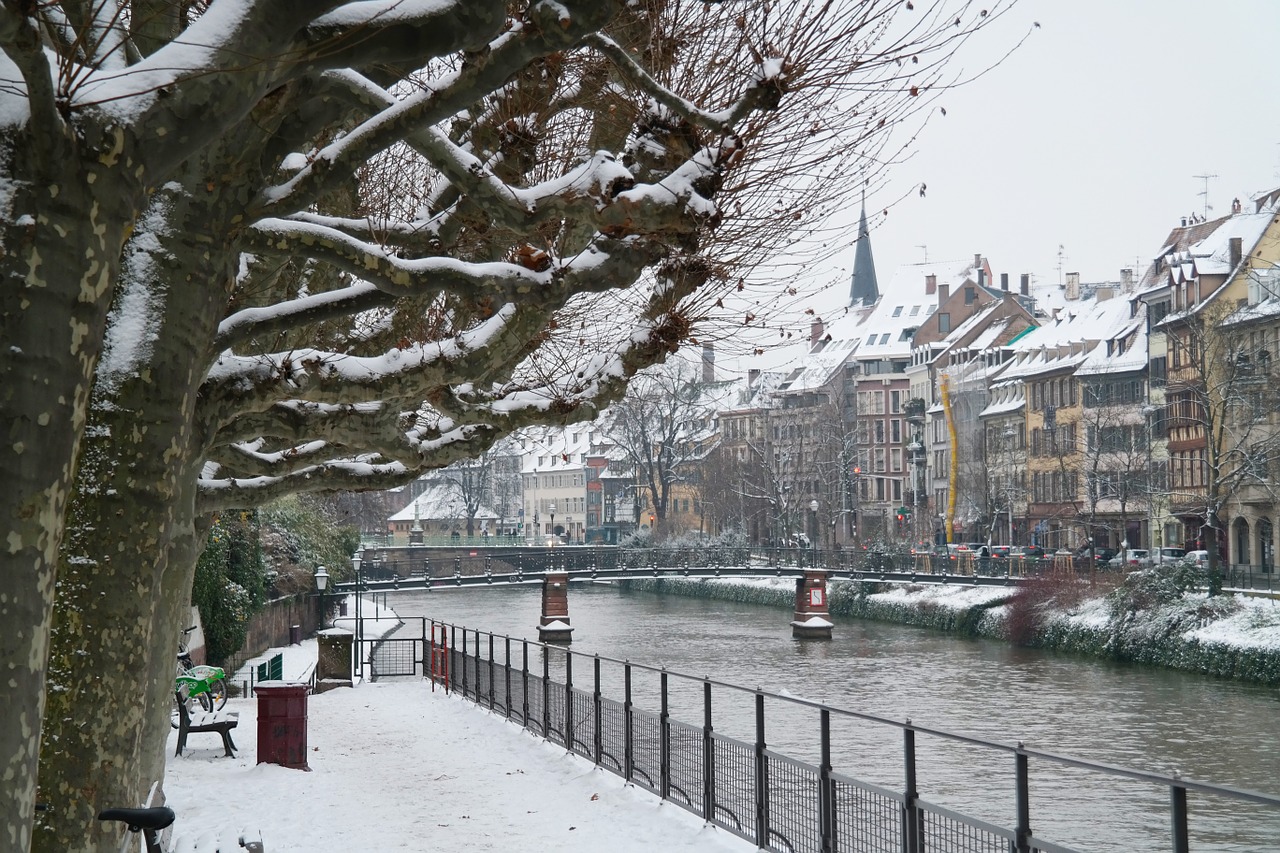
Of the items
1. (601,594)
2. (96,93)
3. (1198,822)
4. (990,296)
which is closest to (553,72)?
(96,93)

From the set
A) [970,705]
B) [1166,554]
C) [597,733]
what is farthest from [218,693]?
[1166,554]

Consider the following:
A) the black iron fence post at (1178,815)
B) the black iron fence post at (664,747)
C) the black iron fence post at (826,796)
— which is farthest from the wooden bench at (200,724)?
the black iron fence post at (1178,815)

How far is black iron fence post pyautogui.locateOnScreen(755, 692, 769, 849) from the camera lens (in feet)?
35.9

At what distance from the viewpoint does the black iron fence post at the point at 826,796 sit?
396 inches

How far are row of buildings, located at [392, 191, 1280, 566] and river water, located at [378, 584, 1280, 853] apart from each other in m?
7.71

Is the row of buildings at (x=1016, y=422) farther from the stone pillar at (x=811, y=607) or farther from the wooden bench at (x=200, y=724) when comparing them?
the wooden bench at (x=200, y=724)

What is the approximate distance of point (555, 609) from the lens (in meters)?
55.9

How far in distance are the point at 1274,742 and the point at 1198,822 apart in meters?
21.2

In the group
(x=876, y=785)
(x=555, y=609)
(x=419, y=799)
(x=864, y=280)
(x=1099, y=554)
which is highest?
(x=864, y=280)

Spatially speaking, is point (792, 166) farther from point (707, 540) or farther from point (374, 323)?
point (707, 540)

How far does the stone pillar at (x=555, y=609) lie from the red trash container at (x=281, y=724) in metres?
37.7

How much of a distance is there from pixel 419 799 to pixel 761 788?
12.0ft

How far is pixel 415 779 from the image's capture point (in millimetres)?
14562

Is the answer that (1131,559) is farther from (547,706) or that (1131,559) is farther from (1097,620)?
(547,706)
